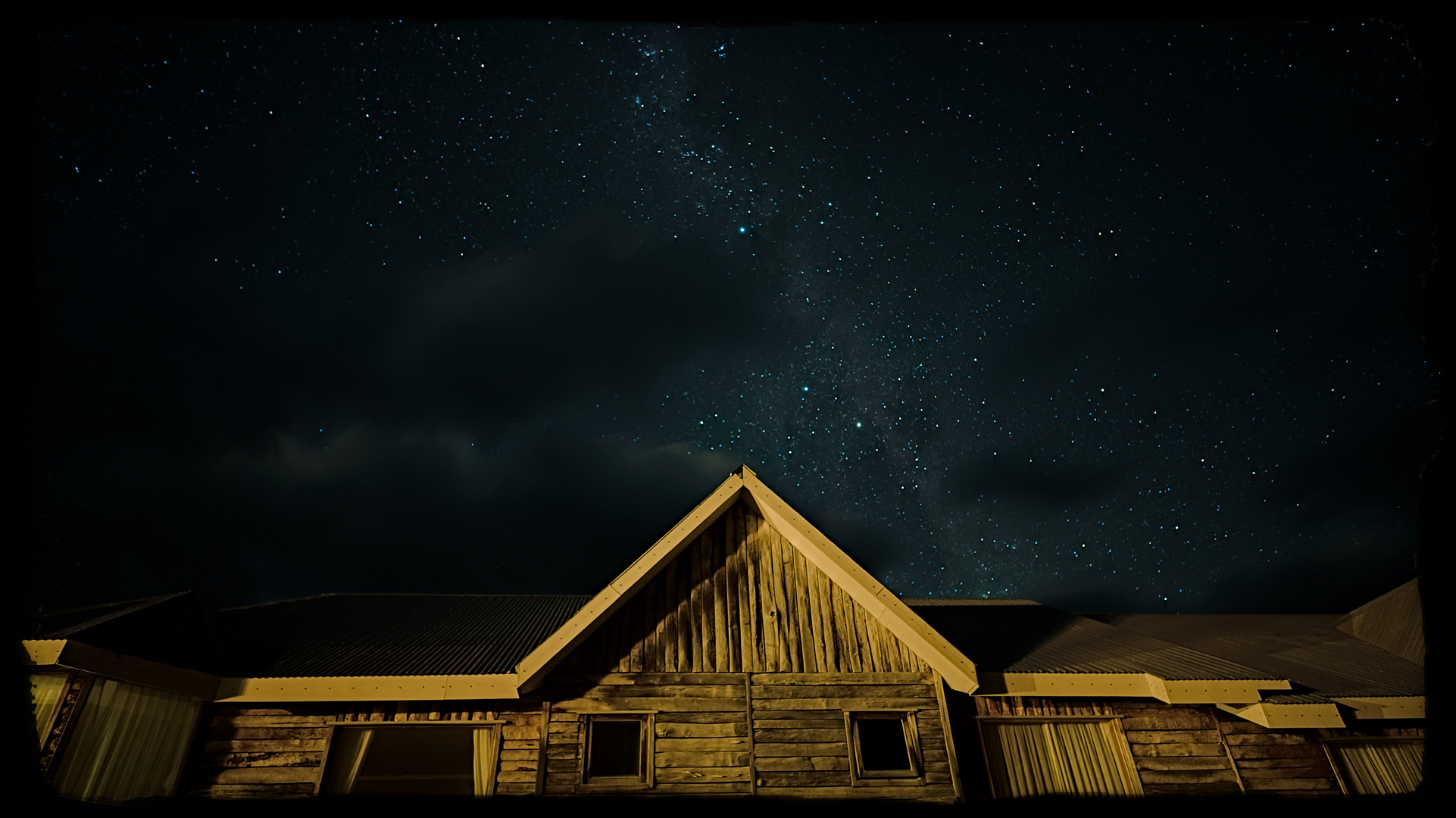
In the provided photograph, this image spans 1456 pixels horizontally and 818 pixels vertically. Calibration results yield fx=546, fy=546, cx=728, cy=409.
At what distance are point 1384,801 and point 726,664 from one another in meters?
8.13

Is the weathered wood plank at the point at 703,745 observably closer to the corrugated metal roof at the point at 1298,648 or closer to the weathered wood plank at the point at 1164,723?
the weathered wood plank at the point at 1164,723

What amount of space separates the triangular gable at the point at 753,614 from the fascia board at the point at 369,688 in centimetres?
66

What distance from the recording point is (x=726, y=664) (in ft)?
29.4

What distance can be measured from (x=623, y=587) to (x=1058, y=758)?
7.82 meters

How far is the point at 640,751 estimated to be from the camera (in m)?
8.45

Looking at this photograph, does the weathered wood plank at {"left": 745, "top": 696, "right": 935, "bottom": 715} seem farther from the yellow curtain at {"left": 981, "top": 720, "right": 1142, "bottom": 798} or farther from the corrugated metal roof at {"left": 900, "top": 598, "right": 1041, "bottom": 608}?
the corrugated metal roof at {"left": 900, "top": 598, "right": 1041, "bottom": 608}

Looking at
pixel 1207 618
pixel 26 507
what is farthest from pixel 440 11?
pixel 1207 618

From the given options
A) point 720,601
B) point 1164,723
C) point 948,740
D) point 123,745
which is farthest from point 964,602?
point 123,745

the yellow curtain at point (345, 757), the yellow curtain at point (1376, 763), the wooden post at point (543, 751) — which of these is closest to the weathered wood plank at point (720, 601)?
the wooden post at point (543, 751)

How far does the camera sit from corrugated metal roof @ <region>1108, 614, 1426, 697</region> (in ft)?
35.3

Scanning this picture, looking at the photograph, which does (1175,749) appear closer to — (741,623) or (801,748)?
(801,748)

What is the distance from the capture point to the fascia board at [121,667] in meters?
6.89

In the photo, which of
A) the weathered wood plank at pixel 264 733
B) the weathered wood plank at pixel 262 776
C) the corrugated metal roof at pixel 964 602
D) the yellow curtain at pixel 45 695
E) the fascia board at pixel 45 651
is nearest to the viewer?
the fascia board at pixel 45 651

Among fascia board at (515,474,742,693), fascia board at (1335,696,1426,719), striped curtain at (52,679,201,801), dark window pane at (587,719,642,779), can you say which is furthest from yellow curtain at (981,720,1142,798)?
striped curtain at (52,679,201,801)
